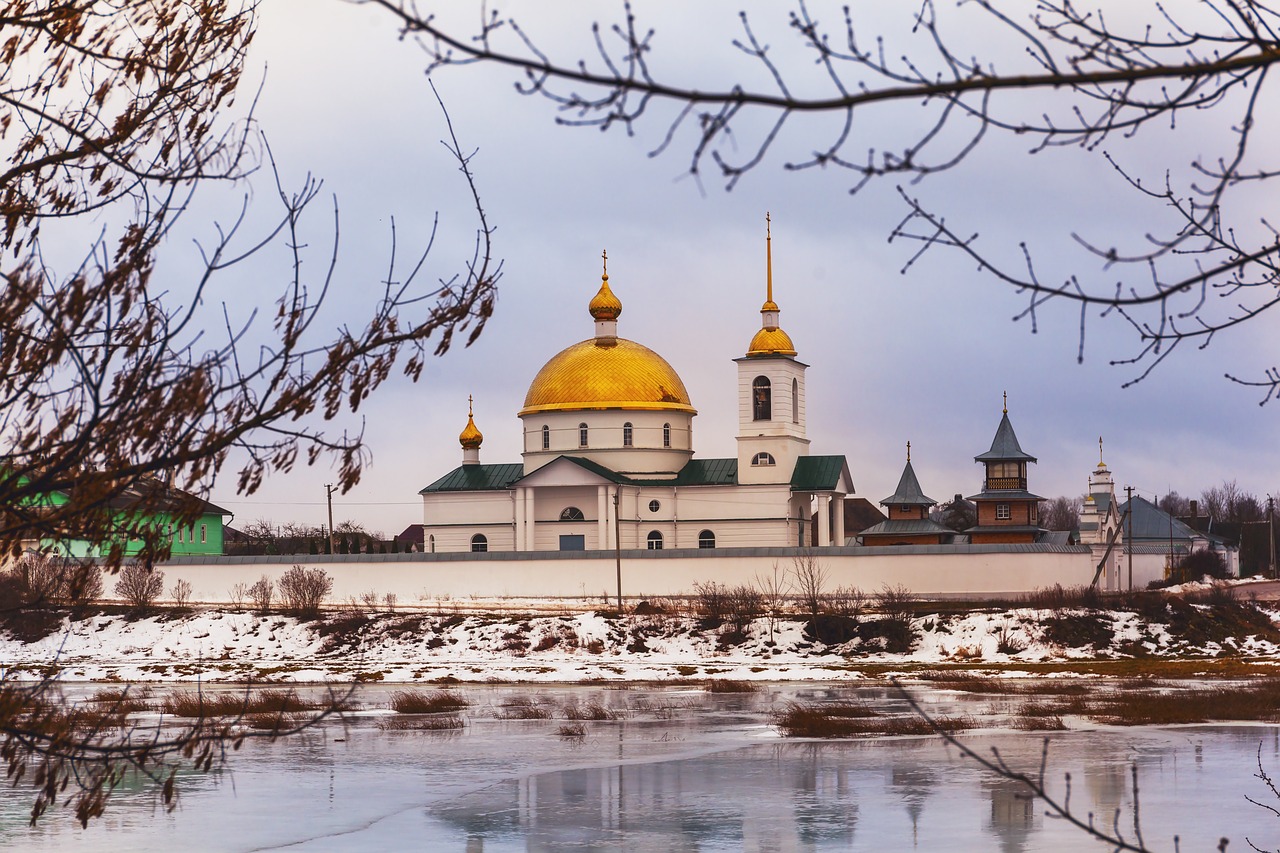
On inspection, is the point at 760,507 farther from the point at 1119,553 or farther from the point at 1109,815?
the point at 1109,815

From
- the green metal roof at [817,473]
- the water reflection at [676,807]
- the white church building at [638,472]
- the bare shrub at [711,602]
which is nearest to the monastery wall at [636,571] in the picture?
the bare shrub at [711,602]

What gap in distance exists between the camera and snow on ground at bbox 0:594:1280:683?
4156 cm

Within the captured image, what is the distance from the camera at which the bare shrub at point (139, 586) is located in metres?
51.1

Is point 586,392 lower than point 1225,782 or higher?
higher

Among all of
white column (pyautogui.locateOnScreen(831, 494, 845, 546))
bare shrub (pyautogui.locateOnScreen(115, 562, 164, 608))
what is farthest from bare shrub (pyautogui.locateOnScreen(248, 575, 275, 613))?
white column (pyautogui.locateOnScreen(831, 494, 845, 546))

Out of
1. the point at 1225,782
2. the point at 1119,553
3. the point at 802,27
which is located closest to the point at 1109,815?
the point at 1225,782

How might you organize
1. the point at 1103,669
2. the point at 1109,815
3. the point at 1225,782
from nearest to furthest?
the point at 1109,815, the point at 1225,782, the point at 1103,669

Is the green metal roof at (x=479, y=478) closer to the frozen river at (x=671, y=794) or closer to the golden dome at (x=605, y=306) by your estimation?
the golden dome at (x=605, y=306)

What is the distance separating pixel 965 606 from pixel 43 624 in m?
27.4

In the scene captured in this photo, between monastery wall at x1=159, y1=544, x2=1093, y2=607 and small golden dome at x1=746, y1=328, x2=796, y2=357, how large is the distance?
14.0 m

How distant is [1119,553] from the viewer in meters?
63.2

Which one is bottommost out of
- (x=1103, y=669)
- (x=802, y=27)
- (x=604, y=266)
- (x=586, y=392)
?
(x=1103, y=669)

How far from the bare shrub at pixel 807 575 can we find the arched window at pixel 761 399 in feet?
42.8

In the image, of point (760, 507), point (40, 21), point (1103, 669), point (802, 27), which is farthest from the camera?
point (760, 507)
